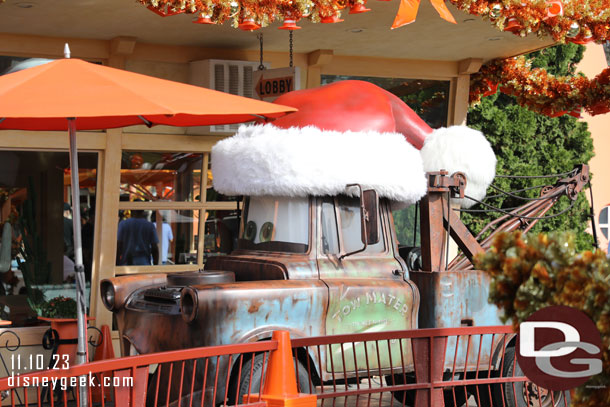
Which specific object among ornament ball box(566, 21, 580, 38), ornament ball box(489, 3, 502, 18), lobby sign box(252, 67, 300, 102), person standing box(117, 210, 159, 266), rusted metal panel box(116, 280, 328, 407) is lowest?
rusted metal panel box(116, 280, 328, 407)

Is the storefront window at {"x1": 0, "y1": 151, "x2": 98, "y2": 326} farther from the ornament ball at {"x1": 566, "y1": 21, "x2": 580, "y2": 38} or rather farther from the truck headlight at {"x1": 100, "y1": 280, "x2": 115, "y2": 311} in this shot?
the ornament ball at {"x1": 566, "y1": 21, "x2": 580, "y2": 38}

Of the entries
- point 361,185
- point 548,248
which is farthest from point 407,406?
point 548,248

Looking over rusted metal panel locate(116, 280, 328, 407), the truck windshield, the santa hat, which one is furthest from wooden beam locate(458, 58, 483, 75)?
rusted metal panel locate(116, 280, 328, 407)

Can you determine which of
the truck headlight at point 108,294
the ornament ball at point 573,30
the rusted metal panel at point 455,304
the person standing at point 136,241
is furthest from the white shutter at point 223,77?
the rusted metal panel at point 455,304

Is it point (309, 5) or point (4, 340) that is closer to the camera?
point (309, 5)

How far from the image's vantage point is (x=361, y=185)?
21.1 feet

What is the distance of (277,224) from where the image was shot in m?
6.56

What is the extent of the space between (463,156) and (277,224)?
5.42 feet

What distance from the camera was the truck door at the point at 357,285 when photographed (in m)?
6.09

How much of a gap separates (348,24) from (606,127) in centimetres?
1025

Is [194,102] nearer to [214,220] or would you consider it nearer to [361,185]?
[361,185]

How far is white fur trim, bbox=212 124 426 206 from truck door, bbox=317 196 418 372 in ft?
0.74

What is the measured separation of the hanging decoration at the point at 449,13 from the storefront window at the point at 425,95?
104 inches

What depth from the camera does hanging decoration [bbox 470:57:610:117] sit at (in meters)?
9.78
